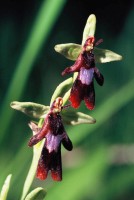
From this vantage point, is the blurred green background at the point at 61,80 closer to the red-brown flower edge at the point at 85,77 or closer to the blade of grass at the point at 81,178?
the blade of grass at the point at 81,178

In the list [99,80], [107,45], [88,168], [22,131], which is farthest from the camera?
[107,45]

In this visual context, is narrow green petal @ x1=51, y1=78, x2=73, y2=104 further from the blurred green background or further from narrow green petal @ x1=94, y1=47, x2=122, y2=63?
the blurred green background

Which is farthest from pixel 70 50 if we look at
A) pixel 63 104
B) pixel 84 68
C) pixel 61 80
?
pixel 61 80

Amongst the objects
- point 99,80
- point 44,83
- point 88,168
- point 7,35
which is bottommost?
point 88,168

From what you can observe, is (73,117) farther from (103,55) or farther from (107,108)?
(107,108)

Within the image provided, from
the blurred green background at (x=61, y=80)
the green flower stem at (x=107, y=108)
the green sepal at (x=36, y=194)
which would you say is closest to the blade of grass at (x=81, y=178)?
the blurred green background at (x=61, y=80)

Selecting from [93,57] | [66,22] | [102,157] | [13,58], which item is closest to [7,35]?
[13,58]

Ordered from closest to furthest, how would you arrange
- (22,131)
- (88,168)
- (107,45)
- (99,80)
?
(99,80) < (88,168) < (22,131) < (107,45)

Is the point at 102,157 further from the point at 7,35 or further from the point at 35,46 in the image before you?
the point at 7,35
